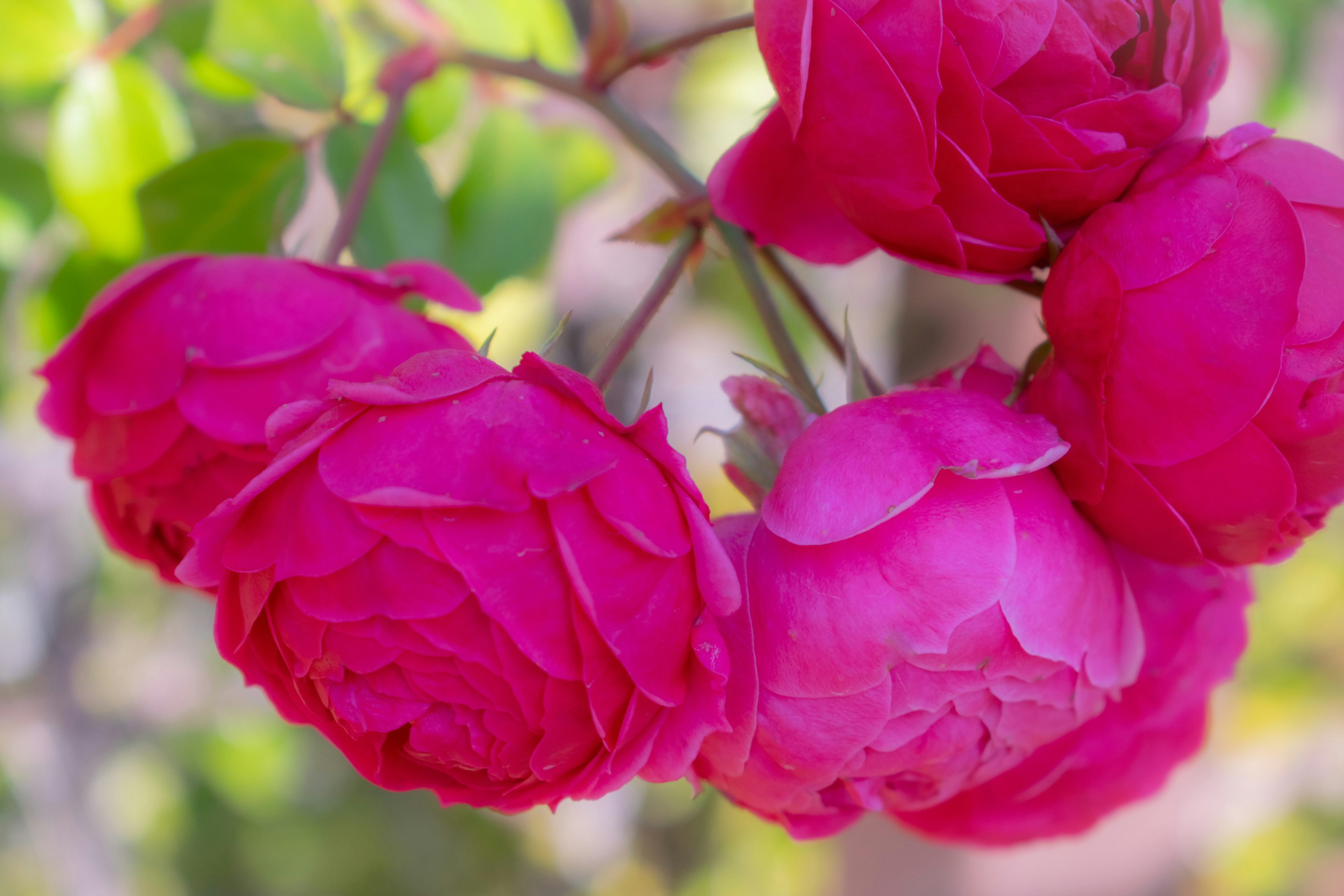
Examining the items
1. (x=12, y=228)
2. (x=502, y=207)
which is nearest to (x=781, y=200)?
(x=502, y=207)

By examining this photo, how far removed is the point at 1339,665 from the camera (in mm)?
1850

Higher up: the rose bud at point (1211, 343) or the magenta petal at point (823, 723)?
the rose bud at point (1211, 343)

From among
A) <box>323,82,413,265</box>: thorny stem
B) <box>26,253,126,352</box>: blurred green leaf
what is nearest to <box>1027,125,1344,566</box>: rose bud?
<box>323,82,413,265</box>: thorny stem

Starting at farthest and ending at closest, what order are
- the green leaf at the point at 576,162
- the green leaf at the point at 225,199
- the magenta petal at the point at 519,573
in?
the green leaf at the point at 576,162, the green leaf at the point at 225,199, the magenta petal at the point at 519,573

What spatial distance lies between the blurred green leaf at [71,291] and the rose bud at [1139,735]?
1.89ft

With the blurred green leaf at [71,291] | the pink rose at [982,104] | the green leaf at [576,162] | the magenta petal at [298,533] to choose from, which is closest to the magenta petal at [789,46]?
the pink rose at [982,104]

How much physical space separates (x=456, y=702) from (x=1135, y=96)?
323 mm

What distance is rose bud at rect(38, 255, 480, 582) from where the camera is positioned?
0.43m

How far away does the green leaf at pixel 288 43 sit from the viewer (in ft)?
1.99

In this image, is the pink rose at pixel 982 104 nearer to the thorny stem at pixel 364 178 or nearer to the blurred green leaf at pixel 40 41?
the thorny stem at pixel 364 178

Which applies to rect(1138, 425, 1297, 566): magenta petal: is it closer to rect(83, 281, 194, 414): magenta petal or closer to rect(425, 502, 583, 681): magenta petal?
rect(425, 502, 583, 681): magenta petal

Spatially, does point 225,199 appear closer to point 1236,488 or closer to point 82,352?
point 82,352

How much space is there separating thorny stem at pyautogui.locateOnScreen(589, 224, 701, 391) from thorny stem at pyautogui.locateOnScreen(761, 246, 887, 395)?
0.13 feet

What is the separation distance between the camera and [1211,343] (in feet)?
1.11
